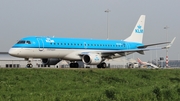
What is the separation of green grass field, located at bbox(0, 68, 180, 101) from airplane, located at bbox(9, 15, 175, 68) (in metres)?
9.29

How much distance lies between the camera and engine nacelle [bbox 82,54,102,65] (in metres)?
46.8

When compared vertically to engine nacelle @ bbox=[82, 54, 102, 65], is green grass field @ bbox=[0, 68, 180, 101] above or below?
below

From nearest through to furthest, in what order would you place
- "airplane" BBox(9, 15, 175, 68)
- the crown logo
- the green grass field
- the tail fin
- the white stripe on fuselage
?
1. the green grass field
2. the white stripe on fuselage
3. "airplane" BBox(9, 15, 175, 68)
4. the tail fin
5. the crown logo

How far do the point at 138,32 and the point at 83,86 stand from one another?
33.3 metres

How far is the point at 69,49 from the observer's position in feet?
153

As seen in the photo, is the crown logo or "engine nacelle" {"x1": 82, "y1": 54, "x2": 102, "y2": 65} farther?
the crown logo

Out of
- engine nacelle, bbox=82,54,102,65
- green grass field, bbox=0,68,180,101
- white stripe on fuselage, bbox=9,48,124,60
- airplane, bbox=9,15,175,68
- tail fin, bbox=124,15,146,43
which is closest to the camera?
green grass field, bbox=0,68,180,101

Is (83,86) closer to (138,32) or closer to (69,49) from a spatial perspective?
(69,49)

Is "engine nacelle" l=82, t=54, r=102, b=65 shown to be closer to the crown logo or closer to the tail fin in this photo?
the tail fin

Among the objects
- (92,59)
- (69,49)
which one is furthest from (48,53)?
(92,59)

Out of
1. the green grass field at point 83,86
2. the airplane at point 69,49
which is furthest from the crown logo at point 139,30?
the green grass field at point 83,86

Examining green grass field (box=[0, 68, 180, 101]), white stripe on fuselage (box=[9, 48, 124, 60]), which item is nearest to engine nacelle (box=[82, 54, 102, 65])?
white stripe on fuselage (box=[9, 48, 124, 60])

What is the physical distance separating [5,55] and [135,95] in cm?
6154

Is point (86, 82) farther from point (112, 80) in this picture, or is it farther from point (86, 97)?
point (86, 97)
